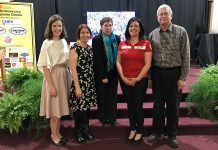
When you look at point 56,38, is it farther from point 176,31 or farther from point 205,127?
point 205,127

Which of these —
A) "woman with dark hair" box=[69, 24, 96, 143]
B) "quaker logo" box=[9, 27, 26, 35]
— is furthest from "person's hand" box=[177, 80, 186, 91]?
"quaker logo" box=[9, 27, 26, 35]

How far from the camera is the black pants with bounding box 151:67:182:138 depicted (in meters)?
2.57

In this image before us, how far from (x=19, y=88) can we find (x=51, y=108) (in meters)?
1.15

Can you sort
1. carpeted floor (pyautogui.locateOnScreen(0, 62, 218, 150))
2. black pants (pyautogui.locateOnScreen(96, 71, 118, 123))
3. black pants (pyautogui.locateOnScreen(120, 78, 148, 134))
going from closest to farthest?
black pants (pyautogui.locateOnScreen(120, 78, 148, 134)), carpeted floor (pyautogui.locateOnScreen(0, 62, 218, 150)), black pants (pyautogui.locateOnScreen(96, 71, 118, 123))

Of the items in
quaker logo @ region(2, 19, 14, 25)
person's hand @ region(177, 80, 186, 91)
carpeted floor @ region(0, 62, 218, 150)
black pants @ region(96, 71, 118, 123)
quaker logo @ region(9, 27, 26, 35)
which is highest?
quaker logo @ region(2, 19, 14, 25)

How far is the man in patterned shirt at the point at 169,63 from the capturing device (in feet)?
8.21

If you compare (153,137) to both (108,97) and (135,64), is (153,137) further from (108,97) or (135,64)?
(135,64)

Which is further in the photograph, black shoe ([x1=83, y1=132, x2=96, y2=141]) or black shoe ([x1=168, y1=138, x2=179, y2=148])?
black shoe ([x1=83, y1=132, x2=96, y2=141])

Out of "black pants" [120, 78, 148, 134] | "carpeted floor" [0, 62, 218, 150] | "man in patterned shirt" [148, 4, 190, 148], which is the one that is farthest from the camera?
"carpeted floor" [0, 62, 218, 150]

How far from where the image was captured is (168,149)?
2.66 m

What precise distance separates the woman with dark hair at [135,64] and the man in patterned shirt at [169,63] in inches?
4.6

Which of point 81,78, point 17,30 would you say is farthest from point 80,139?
point 17,30

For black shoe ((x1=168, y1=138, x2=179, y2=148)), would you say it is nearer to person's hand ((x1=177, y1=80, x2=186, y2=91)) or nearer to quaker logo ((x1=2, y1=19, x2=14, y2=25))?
person's hand ((x1=177, y1=80, x2=186, y2=91))

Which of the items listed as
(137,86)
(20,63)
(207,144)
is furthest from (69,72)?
(20,63)
